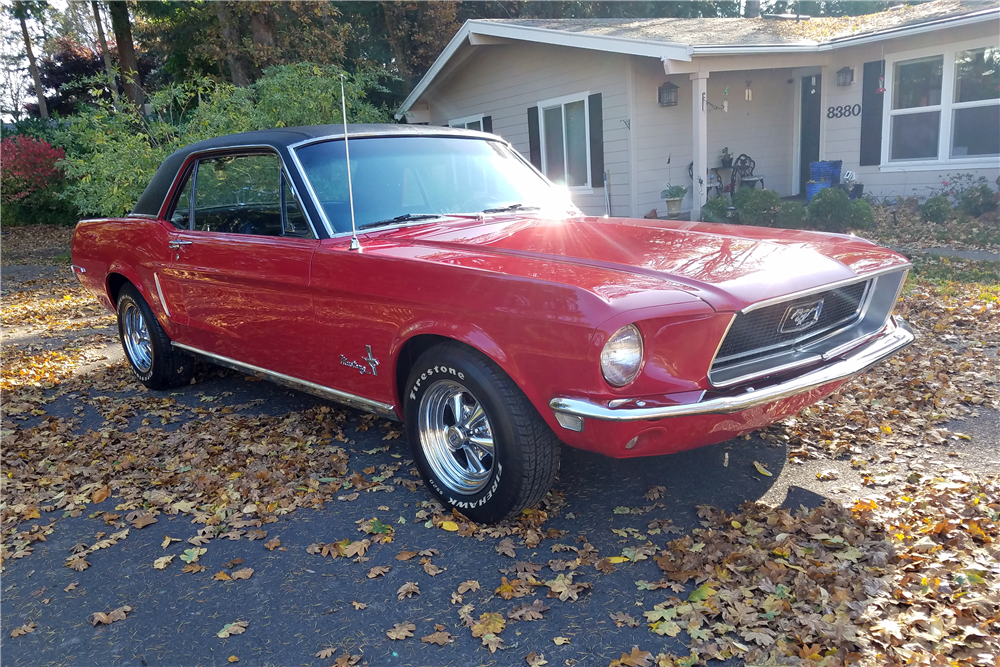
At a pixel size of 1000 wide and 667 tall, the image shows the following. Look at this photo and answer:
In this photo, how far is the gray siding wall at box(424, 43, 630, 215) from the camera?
1204cm

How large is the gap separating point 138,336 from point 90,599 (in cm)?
322

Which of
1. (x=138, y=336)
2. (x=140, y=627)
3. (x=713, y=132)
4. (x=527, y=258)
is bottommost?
(x=140, y=627)

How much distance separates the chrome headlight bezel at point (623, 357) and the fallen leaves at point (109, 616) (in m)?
2.04

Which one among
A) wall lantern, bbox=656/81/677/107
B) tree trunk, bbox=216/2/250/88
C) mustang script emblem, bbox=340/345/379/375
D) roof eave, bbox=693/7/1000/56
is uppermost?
tree trunk, bbox=216/2/250/88

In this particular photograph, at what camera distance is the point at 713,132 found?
42.8 ft

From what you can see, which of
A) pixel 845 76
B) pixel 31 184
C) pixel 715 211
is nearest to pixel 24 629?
pixel 715 211

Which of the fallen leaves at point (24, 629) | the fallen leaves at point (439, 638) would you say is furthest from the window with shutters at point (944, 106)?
the fallen leaves at point (24, 629)

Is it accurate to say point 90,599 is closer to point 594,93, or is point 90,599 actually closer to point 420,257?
point 420,257

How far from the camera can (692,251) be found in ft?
A: 11.2

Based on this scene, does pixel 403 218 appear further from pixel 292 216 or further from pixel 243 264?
pixel 243 264

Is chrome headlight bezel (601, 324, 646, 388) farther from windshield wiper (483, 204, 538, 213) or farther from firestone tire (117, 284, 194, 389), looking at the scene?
firestone tire (117, 284, 194, 389)

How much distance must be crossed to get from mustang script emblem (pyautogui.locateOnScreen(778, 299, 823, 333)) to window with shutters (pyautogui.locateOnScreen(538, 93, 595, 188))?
382 inches

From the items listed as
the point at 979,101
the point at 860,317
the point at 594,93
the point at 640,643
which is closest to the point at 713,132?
the point at 594,93

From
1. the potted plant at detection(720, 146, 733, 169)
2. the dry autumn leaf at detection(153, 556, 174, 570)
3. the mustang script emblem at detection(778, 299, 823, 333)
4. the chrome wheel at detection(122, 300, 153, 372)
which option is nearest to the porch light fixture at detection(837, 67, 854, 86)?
the potted plant at detection(720, 146, 733, 169)
